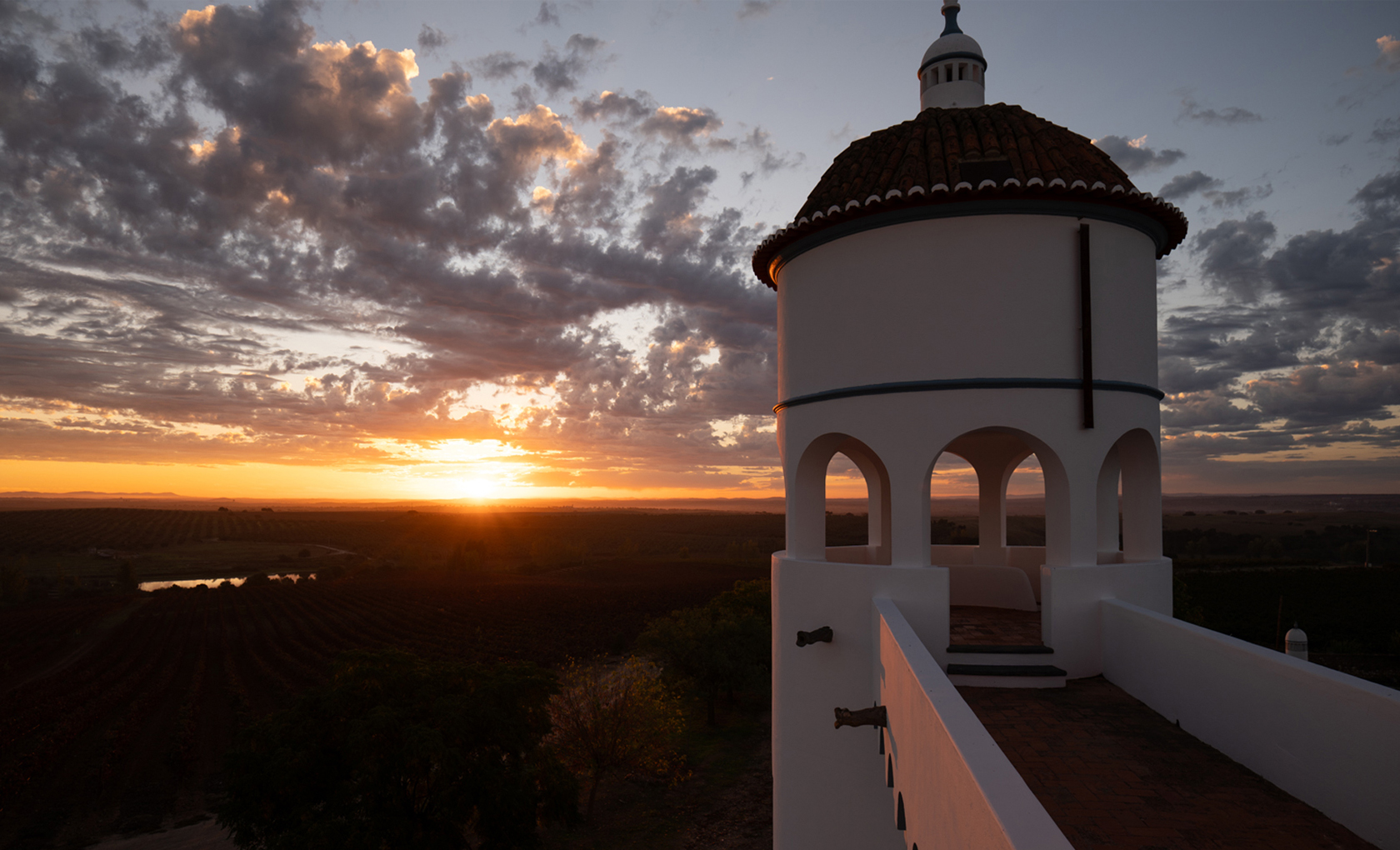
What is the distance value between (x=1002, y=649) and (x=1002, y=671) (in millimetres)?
373

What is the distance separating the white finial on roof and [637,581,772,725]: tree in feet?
102

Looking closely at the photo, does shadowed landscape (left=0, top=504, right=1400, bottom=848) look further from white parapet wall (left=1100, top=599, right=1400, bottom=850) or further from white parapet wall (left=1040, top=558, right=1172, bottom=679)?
white parapet wall (left=1100, top=599, right=1400, bottom=850)

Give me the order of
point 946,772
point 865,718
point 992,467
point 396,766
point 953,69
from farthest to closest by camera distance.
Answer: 1. point 396,766
2. point 992,467
3. point 953,69
4. point 865,718
5. point 946,772

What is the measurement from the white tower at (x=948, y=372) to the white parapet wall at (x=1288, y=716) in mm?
1147

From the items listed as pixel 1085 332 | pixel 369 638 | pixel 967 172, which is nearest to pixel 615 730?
pixel 1085 332

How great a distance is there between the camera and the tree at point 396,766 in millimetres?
16156

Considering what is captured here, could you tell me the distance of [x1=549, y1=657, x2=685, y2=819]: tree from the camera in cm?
2775

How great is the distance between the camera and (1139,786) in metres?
4.93

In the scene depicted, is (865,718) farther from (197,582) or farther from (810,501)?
(197,582)

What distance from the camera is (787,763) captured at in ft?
31.9

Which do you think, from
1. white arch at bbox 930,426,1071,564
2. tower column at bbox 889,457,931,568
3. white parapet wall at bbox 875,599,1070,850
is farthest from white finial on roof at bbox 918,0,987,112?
white parapet wall at bbox 875,599,1070,850

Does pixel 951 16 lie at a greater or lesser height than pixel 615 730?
greater

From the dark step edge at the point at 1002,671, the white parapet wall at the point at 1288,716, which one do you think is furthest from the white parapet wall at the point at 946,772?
the white parapet wall at the point at 1288,716

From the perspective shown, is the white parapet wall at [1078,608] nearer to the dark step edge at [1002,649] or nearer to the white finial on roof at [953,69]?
the dark step edge at [1002,649]
